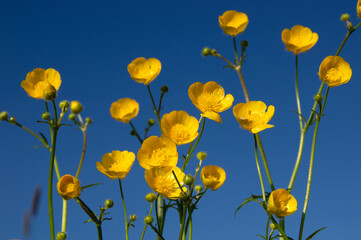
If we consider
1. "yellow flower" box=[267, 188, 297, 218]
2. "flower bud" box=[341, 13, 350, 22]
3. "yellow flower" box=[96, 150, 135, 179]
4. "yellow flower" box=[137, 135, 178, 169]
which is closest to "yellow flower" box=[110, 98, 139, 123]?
"yellow flower" box=[96, 150, 135, 179]

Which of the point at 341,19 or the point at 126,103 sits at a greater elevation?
the point at 341,19

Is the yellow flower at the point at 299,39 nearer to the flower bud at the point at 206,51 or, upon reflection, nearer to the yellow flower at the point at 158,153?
the flower bud at the point at 206,51

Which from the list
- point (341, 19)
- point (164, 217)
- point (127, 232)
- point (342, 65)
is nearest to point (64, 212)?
point (127, 232)

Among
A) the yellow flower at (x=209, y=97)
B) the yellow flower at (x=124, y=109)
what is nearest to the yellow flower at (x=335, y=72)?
the yellow flower at (x=209, y=97)

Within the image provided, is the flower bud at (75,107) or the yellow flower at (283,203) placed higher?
the flower bud at (75,107)

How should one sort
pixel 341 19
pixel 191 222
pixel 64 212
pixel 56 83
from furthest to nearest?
pixel 341 19 → pixel 64 212 → pixel 56 83 → pixel 191 222

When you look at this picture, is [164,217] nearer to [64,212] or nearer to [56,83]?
[64,212]
